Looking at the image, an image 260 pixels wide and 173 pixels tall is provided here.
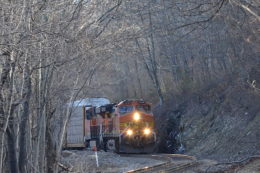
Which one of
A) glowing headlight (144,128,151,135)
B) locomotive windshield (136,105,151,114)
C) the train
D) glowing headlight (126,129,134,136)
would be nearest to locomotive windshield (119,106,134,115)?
the train

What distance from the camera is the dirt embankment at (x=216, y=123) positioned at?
68.8ft

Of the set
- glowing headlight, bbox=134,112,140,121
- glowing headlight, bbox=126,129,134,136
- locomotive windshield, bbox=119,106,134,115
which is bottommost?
glowing headlight, bbox=126,129,134,136

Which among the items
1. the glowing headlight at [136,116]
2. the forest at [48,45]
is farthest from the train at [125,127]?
the forest at [48,45]

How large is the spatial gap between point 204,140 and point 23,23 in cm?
1862

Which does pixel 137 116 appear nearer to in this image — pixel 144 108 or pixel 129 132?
pixel 144 108

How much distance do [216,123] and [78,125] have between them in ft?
39.3

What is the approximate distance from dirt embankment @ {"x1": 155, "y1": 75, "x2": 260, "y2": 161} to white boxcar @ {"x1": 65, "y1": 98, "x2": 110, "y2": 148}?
4.91 meters

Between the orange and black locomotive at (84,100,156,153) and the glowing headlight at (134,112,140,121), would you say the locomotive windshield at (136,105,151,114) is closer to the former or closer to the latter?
the orange and black locomotive at (84,100,156,153)

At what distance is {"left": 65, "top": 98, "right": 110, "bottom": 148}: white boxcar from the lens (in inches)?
1282

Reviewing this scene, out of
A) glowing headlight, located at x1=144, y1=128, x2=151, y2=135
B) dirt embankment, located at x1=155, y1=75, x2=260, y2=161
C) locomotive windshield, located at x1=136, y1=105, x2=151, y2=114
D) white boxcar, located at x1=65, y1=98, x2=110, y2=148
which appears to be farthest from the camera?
white boxcar, located at x1=65, y1=98, x2=110, y2=148

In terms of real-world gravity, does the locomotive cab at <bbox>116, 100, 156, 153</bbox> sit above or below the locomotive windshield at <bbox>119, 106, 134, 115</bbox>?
below

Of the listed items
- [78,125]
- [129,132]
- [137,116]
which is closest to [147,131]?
[137,116]

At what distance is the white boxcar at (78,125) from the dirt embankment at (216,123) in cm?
491

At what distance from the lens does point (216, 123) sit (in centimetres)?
2555
